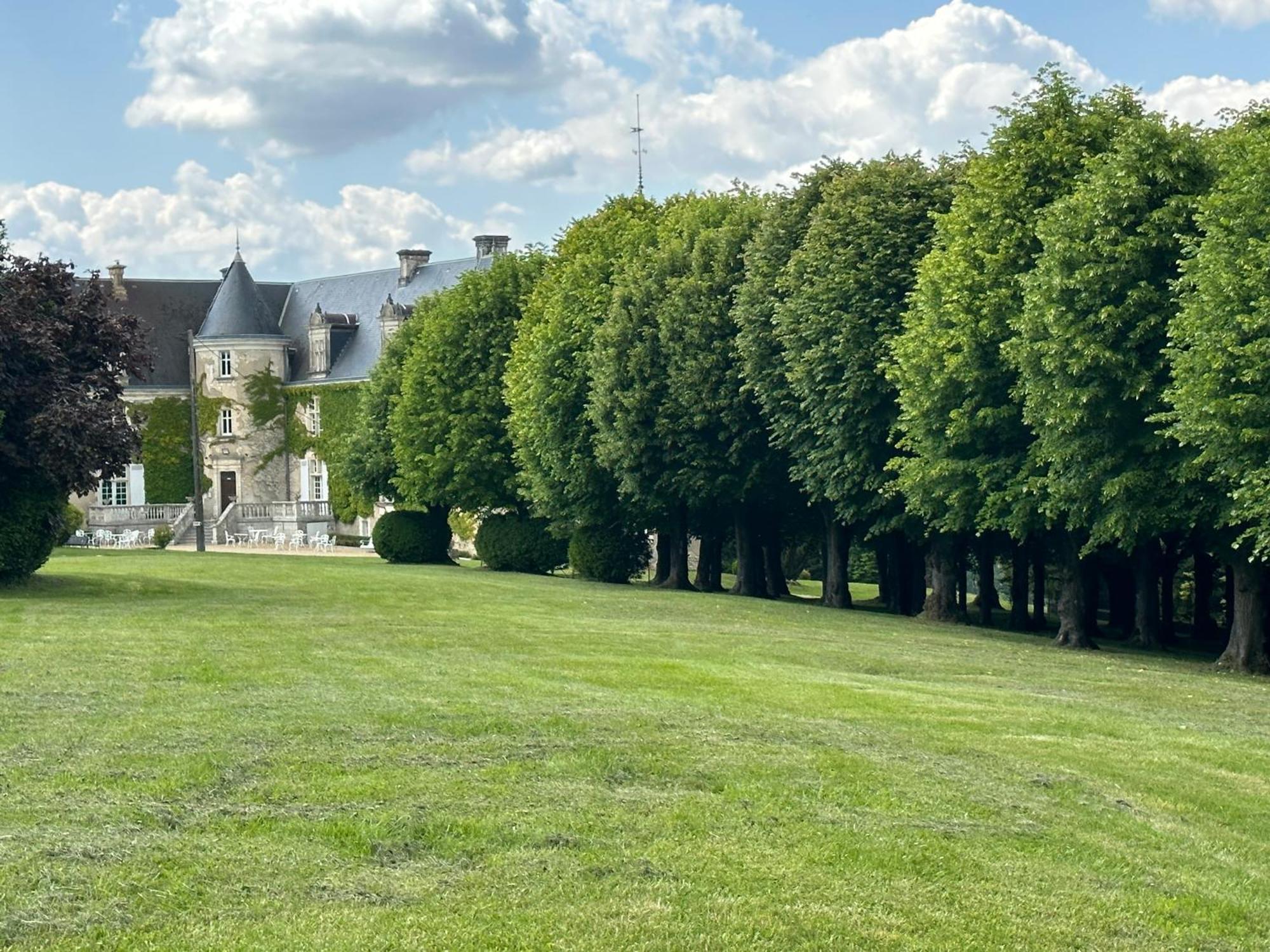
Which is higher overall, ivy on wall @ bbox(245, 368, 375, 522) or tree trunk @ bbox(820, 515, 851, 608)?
ivy on wall @ bbox(245, 368, 375, 522)

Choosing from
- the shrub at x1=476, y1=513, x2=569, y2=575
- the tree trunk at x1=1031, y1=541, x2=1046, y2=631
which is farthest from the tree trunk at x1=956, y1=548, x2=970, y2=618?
the shrub at x1=476, y1=513, x2=569, y2=575

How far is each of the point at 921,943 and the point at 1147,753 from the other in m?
7.88

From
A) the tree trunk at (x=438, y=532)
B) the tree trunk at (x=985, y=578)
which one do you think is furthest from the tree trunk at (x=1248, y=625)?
the tree trunk at (x=438, y=532)

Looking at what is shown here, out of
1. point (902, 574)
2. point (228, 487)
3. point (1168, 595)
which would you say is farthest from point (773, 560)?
point (228, 487)

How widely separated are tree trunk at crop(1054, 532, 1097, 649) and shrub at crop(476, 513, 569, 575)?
21868 millimetres

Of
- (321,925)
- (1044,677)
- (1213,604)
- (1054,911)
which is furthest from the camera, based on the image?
(1213,604)

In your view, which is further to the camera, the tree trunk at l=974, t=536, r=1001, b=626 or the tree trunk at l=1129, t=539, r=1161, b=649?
the tree trunk at l=974, t=536, r=1001, b=626

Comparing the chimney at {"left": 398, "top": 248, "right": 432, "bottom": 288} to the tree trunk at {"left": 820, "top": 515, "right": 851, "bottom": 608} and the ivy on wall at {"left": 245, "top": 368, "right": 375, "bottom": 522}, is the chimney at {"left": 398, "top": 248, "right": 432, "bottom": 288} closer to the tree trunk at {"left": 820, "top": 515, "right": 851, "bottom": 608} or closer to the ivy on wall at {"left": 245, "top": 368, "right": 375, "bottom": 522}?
the ivy on wall at {"left": 245, "top": 368, "right": 375, "bottom": 522}

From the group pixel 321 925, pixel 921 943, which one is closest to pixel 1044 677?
pixel 921 943

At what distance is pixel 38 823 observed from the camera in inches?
397

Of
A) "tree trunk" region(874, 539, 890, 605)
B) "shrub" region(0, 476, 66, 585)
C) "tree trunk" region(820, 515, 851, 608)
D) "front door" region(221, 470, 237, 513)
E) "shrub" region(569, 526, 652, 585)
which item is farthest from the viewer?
"front door" region(221, 470, 237, 513)

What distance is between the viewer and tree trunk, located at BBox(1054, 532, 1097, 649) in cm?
3566

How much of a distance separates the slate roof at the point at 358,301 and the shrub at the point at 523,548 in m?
25.7

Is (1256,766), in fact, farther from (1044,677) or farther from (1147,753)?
(1044,677)
